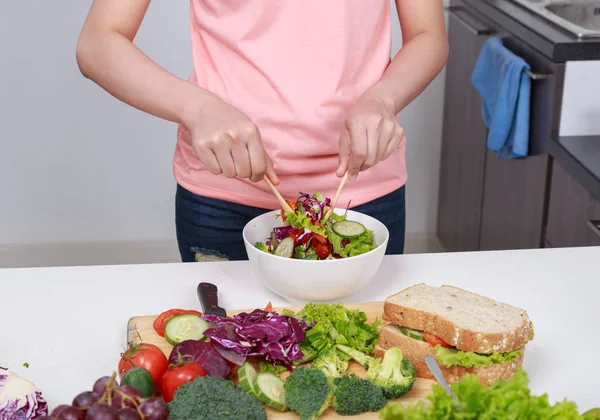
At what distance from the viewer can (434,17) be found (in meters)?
1.54

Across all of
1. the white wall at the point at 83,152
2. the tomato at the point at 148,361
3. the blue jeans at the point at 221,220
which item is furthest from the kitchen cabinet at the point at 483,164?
the tomato at the point at 148,361

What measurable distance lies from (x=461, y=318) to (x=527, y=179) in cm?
152

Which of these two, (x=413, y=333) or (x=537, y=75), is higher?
(x=537, y=75)

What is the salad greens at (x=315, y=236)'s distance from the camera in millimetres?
1252

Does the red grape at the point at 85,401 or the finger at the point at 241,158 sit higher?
the finger at the point at 241,158

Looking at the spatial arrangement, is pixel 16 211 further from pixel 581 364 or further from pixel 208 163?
pixel 581 364

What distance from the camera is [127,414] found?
2.57 ft

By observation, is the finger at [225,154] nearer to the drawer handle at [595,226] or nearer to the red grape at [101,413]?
the red grape at [101,413]

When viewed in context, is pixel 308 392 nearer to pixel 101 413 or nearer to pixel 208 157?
pixel 101 413

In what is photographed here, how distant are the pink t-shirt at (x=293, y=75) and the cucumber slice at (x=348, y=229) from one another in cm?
21

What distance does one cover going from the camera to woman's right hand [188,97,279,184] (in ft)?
3.95

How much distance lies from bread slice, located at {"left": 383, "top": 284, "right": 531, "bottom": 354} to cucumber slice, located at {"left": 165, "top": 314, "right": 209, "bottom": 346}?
27 centimetres

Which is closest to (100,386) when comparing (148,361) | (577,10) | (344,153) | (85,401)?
(85,401)

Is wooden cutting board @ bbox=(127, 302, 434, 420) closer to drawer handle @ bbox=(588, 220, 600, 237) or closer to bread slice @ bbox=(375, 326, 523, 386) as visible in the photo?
bread slice @ bbox=(375, 326, 523, 386)
